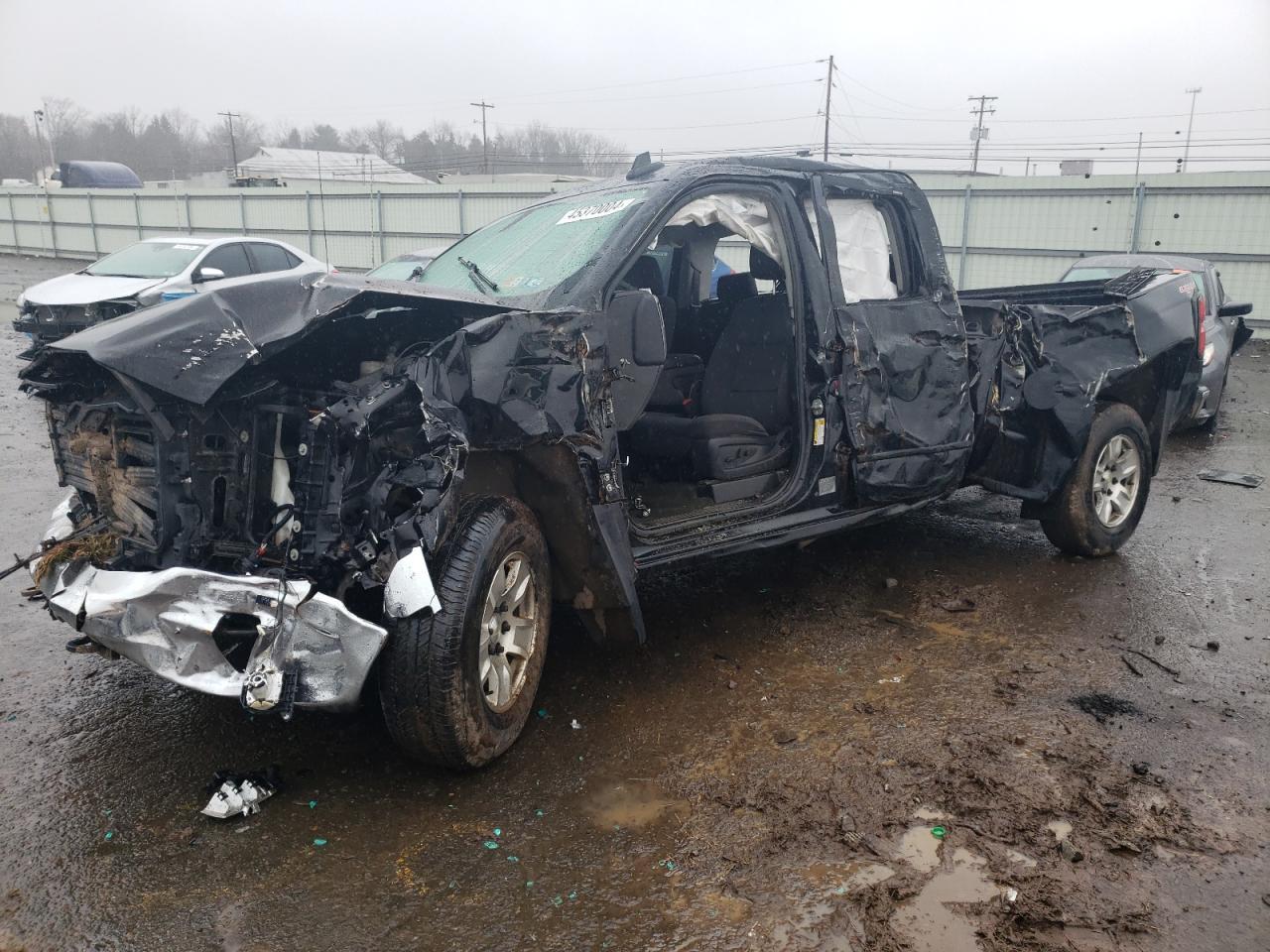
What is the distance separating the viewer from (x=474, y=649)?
291 centimetres

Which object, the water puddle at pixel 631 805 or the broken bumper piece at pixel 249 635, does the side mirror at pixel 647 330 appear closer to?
the broken bumper piece at pixel 249 635

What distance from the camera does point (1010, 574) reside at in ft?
17.0

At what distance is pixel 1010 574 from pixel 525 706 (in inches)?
122

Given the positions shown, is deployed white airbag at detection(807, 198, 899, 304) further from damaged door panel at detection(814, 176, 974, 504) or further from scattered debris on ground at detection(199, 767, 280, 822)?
scattered debris on ground at detection(199, 767, 280, 822)

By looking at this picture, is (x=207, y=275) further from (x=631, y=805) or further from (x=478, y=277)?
(x=631, y=805)

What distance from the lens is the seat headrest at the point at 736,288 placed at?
5066 mm

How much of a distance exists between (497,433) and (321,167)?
176 ft

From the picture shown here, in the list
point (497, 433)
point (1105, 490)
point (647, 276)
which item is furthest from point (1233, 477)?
point (497, 433)

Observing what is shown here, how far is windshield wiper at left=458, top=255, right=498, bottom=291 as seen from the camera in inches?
148

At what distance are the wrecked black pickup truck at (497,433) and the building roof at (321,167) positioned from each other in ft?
145

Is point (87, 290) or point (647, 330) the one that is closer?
point (647, 330)

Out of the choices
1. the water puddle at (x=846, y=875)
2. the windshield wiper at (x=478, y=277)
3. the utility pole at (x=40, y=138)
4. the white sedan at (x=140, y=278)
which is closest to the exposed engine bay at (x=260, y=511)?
the windshield wiper at (x=478, y=277)

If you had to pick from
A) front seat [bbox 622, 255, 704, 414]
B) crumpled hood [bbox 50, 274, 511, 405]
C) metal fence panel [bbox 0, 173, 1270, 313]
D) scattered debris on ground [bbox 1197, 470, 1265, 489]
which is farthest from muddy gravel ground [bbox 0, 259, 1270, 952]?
metal fence panel [bbox 0, 173, 1270, 313]

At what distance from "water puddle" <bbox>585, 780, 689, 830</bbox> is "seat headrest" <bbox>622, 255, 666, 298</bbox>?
2.79m
